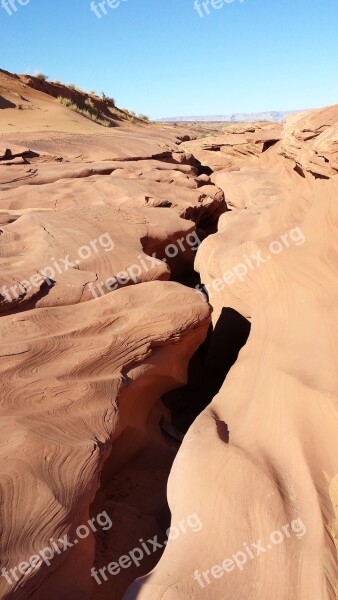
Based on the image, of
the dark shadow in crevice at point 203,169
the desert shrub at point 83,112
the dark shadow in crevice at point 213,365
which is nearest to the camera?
the dark shadow in crevice at point 213,365

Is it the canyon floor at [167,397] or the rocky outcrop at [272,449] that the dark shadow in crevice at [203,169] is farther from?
the rocky outcrop at [272,449]

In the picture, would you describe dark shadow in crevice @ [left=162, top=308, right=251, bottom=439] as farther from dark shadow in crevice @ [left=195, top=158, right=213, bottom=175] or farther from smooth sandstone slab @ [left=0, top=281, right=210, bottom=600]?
dark shadow in crevice @ [left=195, top=158, right=213, bottom=175]

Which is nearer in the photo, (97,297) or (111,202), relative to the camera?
(97,297)

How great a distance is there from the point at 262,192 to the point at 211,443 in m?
5.48

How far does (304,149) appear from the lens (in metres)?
4.70

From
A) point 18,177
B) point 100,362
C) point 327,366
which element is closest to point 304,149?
point 327,366

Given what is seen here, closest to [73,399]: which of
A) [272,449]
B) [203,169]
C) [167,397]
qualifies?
[272,449]

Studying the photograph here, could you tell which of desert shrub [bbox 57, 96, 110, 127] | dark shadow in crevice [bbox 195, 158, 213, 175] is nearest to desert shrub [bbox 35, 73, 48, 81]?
desert shrub [bbox 57, 96, 110, 127]

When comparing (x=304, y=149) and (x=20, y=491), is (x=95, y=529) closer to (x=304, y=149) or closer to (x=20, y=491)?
(x=20, y=491)

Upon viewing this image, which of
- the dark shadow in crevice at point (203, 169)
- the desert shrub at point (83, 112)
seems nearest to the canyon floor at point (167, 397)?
the dark shadow in crevice at point (203, 169)

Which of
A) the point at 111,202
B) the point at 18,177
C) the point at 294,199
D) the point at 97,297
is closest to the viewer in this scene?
the point at 97,297

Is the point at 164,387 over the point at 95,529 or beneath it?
over

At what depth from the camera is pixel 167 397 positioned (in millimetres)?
4957

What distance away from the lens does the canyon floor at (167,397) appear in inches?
85.9
